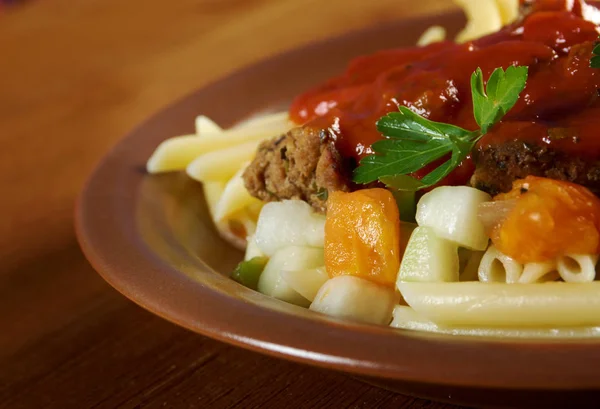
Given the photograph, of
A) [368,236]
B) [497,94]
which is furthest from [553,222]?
[368,236]

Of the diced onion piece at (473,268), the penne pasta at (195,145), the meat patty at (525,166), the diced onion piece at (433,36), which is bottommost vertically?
the diced onion piece at (473,268)

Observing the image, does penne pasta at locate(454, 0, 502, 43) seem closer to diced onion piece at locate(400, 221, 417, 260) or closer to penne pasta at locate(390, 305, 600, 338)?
diced onion piece at locate(400, 221, 417, 260)

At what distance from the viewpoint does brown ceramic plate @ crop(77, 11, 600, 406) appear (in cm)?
174

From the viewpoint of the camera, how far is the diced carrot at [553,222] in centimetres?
213

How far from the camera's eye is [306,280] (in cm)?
254

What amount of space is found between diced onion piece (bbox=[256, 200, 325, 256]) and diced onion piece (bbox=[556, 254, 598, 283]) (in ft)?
2.53

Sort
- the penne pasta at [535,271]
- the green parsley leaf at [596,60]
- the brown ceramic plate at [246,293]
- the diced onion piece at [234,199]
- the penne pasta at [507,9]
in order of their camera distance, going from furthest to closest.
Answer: the penne pasta at [507,9]
the diced onion piece at [234,199]
the green parsley leaf at [596,60]
the penne pasta at [535,271]
the brown ceramic plate at [246,293]

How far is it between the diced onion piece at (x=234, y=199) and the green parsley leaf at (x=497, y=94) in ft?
3.43

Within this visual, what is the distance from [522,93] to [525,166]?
0.27m

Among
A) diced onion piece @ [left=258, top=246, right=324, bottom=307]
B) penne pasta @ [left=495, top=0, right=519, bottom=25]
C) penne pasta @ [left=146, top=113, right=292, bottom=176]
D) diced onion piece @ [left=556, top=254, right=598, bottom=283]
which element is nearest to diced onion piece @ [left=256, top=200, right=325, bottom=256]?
diced onion piece @ [left=258, top=246, right=324, bottom=307]

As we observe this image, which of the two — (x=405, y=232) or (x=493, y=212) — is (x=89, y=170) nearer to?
(x=405, y=232)

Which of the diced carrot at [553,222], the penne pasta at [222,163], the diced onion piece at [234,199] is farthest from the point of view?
the penne pasta at [222,163]

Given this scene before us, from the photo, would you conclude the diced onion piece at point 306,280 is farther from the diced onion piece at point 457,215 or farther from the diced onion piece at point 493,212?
the diced onion piece at point 493,212

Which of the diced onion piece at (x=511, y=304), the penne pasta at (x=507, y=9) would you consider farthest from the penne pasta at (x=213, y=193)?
the penne pasta at (x=507, y=9)
